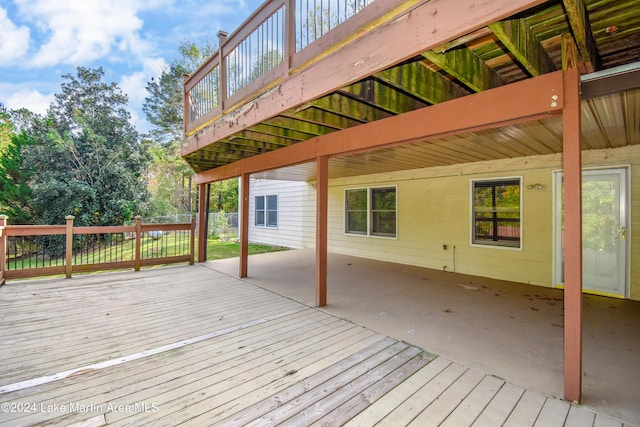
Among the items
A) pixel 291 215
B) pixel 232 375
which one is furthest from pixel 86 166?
pixel 232 375

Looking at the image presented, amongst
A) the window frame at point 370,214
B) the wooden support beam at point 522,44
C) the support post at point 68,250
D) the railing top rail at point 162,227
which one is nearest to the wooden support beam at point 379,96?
the wooden support beam at point 522,44

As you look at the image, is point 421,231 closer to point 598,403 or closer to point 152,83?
point 598,403

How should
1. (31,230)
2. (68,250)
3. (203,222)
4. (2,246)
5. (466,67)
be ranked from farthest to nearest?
1. (203,222)
2. (68,250)
3. (31,230)
4. (2,246)
5. (466,67)

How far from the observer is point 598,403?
1.99 meters

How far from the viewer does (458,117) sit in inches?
95.3

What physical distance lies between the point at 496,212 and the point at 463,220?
644 mm

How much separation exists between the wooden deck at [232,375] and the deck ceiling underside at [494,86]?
2.41 metres

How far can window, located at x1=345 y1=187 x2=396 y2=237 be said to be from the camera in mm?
7652

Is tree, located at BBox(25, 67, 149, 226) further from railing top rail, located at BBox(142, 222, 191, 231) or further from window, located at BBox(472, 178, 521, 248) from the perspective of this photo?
window, located at BBox(472, 178, 521, 248)

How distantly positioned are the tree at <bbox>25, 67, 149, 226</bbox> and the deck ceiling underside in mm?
9379

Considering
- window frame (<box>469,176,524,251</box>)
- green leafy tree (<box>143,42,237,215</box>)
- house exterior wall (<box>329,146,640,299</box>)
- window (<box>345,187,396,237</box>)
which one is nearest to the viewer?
house exterior wall (<box>329,146,640,299</box>)

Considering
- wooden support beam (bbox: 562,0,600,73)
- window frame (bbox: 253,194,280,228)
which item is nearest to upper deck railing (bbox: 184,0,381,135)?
wooden support beam (bbox: 562,0,600,73)

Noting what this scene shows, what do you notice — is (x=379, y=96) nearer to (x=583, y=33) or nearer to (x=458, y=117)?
(x=458, y=117)

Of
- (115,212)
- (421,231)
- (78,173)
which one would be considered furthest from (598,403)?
(78,173)
